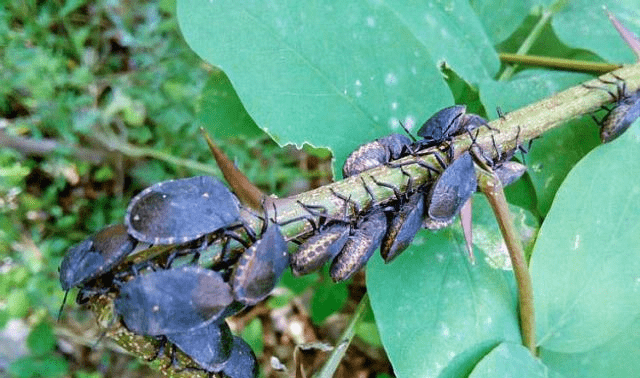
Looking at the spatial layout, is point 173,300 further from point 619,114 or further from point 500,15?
→ point 500,15

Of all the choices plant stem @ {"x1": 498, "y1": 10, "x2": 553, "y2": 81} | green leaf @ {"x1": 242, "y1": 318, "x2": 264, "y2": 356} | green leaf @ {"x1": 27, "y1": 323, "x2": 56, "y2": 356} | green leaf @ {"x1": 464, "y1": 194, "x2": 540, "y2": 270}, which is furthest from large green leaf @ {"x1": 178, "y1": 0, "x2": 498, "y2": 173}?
green leaf @ {"x1": 27, "y1": 323, "x2": 56, "y2": 356}

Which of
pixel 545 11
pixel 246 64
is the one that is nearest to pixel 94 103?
pixel 246 64

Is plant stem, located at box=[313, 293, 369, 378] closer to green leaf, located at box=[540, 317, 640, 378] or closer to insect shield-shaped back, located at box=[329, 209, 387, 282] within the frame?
insect shield-shaped back, located at box=[329, 209, 387, 282]

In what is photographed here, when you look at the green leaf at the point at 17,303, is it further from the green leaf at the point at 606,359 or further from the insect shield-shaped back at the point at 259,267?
the green leaf at the point at 606,359

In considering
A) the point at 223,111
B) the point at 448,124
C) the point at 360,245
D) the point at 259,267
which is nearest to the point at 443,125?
the point at 448,124

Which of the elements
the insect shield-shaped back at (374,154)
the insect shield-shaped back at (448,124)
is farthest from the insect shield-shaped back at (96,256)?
the insect shield-shaped back at (448,124)

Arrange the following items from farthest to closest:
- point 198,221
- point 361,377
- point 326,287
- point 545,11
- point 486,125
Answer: point 361,377 → point 326,287 → point 545,11 → point 486,125 → point 198,221

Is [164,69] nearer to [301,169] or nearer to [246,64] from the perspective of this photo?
[301,169]
